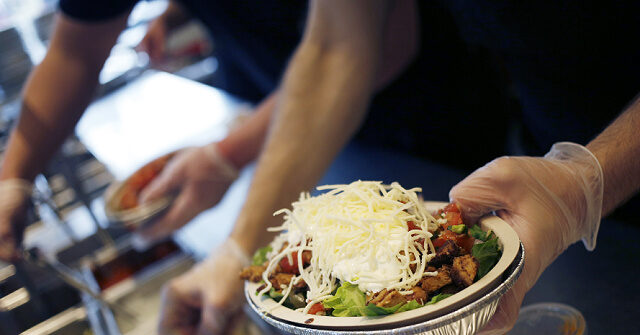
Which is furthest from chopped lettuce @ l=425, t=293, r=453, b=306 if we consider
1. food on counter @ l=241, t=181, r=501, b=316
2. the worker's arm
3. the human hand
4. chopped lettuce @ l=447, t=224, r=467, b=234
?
the human hand

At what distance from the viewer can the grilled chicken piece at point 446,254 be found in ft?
2.60

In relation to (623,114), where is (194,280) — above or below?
below

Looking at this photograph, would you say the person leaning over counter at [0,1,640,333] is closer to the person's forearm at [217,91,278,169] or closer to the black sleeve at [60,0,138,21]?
the person's forearm at [217,91,278,169]

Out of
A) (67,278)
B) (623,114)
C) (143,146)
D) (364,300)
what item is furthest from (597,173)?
A: (143,146)

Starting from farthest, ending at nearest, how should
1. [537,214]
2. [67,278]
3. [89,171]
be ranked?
[89,171], [67,278], [537,214]

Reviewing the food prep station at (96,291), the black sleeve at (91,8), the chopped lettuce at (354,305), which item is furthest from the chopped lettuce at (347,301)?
the black sleeve at (91,8)

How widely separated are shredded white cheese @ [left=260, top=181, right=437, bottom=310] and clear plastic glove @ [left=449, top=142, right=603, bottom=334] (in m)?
0.12

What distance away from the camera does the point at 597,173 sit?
98 cm

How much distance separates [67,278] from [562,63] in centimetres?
159

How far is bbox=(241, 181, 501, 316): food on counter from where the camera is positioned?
761 millimetres

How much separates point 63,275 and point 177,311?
49 cm

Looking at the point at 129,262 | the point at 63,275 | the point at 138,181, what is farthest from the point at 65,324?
the point at 138,181

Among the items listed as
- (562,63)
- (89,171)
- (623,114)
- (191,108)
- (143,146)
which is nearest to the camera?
(623,114)

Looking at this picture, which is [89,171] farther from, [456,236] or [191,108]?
[456,236]
